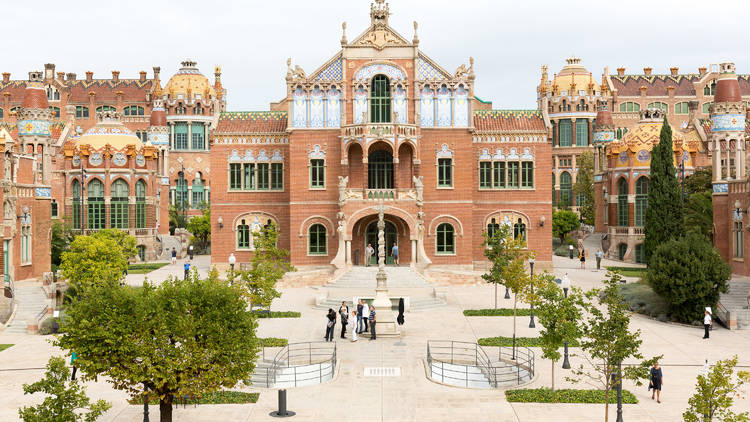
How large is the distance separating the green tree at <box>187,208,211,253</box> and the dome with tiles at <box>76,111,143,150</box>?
8.87 meters

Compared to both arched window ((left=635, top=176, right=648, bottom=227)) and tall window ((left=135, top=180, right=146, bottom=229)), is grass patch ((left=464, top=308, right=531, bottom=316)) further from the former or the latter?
tall window ((left=135, top=180, right=146, bottom=229))

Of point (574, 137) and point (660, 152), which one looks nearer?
point (660, 152)

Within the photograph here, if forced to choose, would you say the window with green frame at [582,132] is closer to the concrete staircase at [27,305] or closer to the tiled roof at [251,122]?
the tiled roof at [251,122]

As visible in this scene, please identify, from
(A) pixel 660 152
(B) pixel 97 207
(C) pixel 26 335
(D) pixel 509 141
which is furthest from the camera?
(B) pixel 97 207

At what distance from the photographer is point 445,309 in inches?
1506

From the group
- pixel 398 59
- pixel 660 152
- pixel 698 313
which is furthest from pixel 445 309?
pixel 398 59

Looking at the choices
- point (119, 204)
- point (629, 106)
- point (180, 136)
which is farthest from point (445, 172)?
point (629, 106)

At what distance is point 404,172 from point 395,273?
8009 millimetres

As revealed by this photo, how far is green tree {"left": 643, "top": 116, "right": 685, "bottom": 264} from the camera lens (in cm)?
4234

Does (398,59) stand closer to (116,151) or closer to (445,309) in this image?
(445,309)

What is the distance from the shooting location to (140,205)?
6731 cm

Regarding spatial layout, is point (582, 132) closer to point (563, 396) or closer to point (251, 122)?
point (251, 122)

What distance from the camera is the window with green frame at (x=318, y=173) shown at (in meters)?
49.8

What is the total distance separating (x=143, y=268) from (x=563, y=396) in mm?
44257
